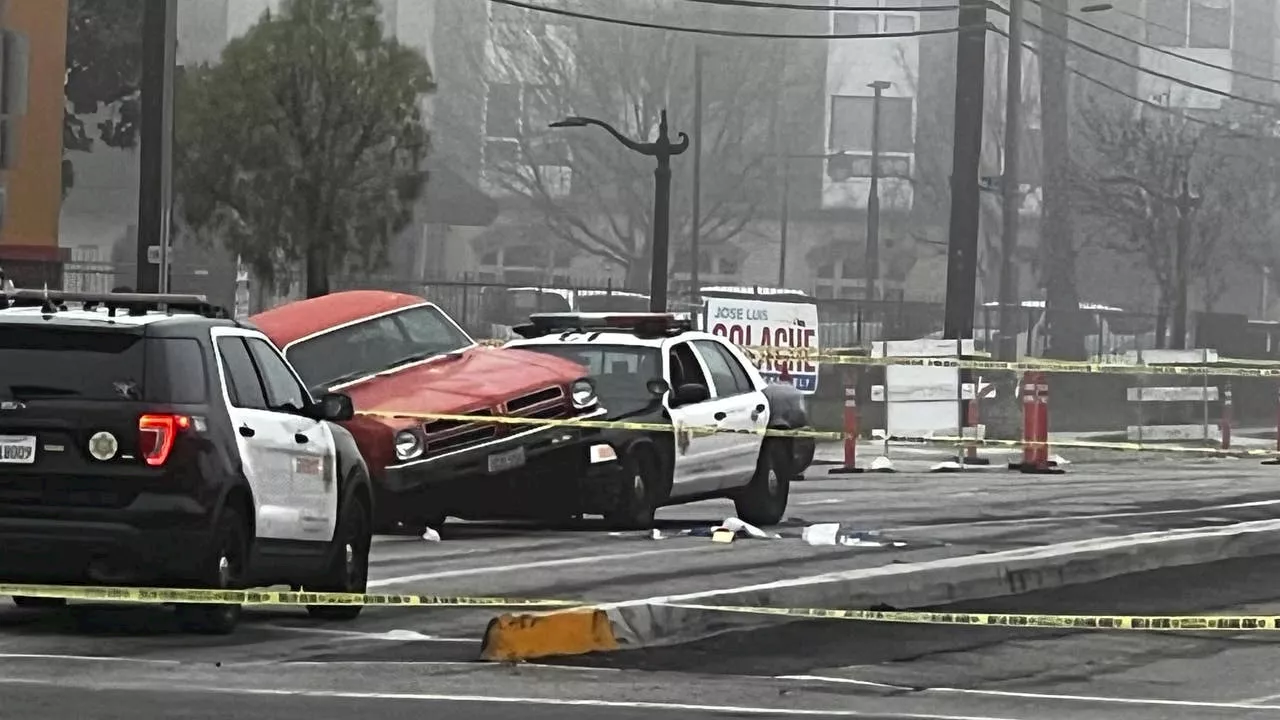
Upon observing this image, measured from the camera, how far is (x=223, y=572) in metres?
11.2

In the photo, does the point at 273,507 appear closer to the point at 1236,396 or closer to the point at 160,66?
the point at 160,66

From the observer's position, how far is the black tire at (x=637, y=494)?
58.6 ft

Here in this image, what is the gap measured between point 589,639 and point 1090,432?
33.5m

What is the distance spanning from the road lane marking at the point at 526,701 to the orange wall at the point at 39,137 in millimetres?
29767

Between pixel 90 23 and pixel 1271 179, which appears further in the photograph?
pixel 1271 179

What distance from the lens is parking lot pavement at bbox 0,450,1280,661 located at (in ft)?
37.1

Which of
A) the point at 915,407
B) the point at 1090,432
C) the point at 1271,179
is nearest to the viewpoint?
the point at 915,407

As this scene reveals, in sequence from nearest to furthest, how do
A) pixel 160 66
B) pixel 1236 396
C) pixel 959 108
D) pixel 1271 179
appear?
pixel 160 66, pixel 959 108, pixel 1236 396, pixel 1271 179

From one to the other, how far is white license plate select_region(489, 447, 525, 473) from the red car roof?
1.84m

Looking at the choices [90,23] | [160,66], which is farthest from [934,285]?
[160,66]

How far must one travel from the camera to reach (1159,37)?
70375mm

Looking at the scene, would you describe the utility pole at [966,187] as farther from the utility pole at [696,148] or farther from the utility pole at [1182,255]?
the utility pole at [696,148]

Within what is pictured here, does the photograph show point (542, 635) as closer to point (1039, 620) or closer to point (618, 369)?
point (1039, 620)

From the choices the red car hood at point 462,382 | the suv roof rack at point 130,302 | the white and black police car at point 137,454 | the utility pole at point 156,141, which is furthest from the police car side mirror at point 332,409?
the utility pole at point 156,141
